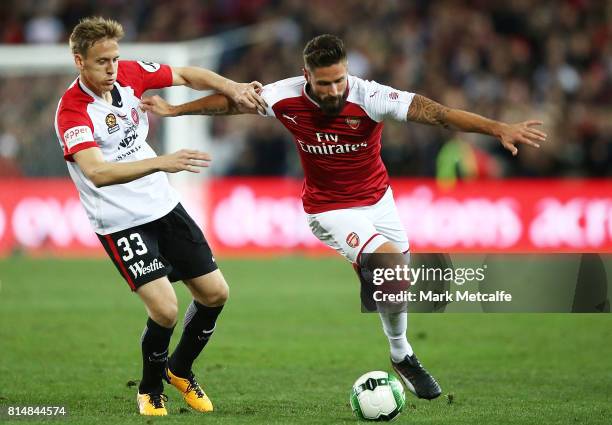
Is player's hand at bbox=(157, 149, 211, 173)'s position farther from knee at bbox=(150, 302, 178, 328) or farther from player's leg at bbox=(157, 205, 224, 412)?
knee at bbox=(150, 302, 178, 328)

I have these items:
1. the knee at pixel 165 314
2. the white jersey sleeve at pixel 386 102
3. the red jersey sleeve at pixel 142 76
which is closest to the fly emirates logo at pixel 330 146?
the white jersey sleeve at pixel 386 102

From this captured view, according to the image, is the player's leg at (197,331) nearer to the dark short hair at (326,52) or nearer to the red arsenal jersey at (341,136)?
the red arsenal jersey at (341,136)

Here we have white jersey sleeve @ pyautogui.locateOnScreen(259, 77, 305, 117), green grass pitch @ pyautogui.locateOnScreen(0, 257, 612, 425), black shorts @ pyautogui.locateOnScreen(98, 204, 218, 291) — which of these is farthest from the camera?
white jersey sleeve @ pyautogui.locateOnScreen(259, 77, 305, 117)

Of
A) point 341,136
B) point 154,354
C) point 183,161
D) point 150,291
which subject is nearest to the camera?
point 183,161

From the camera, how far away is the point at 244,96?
732 cm

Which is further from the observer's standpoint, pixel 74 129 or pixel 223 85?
pixel 223 85

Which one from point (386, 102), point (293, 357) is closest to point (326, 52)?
point (386, 102)

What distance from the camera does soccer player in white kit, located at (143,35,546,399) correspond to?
698 centimetres

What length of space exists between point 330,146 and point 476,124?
1137mm

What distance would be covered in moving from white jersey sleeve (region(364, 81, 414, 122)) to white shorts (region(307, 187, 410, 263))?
2.33 feet

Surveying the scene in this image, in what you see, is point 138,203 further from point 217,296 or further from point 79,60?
point 79,60

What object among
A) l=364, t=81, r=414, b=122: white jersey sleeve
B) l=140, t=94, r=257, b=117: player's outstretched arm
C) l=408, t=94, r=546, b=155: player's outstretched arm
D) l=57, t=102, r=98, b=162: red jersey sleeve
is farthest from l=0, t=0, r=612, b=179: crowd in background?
l=57, t=102, r=98, b=162: red jersey sleeve

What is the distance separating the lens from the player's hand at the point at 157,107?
727 centimetres

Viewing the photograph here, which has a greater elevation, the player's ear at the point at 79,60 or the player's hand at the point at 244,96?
the player's ear at the point at 79,60
